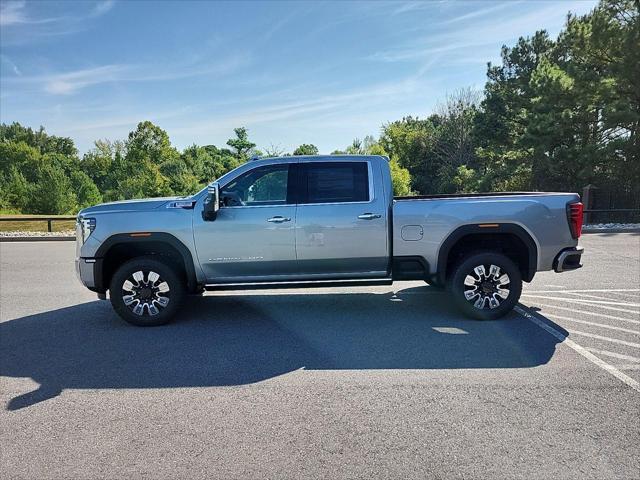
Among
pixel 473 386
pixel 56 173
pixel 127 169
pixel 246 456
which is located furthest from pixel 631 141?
pixel 127 169

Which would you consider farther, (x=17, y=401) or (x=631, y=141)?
(x=631, y=141)

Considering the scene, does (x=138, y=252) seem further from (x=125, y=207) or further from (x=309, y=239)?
(x=309, y=239)

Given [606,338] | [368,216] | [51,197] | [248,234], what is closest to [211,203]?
[248,234]

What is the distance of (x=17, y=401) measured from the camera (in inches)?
148

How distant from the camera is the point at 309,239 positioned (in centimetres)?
565

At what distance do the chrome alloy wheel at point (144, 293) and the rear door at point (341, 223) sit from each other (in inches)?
70.0

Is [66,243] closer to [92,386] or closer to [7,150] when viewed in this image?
[92,386]

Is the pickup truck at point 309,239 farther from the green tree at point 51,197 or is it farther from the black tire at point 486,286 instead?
the green tree at point 51,197

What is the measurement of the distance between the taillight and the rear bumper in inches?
7.7

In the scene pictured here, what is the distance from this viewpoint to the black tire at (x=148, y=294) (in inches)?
221

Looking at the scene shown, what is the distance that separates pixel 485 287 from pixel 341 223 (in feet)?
6.54

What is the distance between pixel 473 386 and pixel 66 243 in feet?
53.6

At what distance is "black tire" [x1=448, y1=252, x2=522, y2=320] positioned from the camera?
18.5 feet

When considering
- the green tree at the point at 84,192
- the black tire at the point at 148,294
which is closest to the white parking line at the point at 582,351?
the black tire at the point at 148,294
